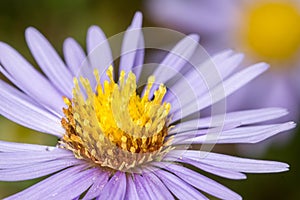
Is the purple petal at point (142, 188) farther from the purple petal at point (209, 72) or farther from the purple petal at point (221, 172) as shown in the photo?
the purple petal at point (209, 72)

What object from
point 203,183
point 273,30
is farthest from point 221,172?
point 273,30

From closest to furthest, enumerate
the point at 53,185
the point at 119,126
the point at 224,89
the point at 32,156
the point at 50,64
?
the point at 53,185, the point at 32,156, the point at 119,126, the point at 224,89, the point at 50,64

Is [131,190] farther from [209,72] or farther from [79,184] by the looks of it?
[209,72]

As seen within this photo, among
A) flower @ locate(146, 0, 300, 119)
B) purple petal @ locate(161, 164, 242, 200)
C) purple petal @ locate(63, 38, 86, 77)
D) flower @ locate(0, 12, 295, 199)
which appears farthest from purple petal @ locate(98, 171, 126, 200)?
flower @ locate(146, 0, 300, 119)

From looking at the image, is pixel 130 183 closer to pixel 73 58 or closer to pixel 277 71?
pixel 73 58

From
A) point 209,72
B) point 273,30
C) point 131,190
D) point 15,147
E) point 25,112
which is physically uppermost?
point 273,30

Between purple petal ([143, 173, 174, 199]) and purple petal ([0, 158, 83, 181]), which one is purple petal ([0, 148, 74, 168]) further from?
purple petal ([143, 173, 174, 199])
